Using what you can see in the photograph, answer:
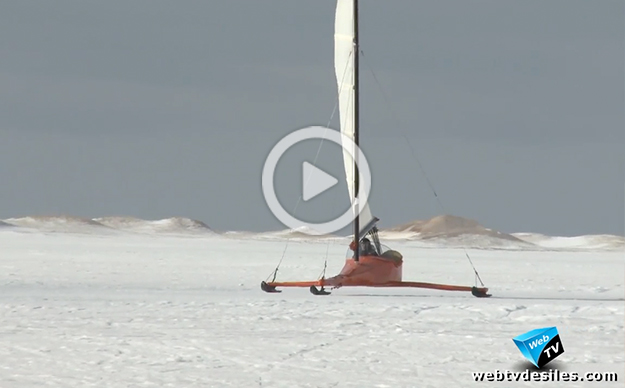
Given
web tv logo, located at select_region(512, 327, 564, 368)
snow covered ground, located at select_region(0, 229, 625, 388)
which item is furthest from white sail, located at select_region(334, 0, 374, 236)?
web tv logo, located at select_region(512, 327, 564, 368)

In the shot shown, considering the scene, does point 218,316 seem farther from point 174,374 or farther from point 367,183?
point 367,183

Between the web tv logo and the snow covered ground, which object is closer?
the snow covered ground

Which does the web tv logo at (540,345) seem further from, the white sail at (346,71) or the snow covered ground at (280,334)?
the white sail at (346,71)

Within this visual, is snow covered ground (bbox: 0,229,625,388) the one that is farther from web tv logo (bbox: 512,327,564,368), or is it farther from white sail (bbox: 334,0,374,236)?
white sail (bbox: 334,0,374,236)

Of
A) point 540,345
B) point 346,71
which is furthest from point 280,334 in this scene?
point 346,71

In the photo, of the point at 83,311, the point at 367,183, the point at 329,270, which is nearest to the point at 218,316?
the point at 83,311

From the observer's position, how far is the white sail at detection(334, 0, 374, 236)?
2150 cm

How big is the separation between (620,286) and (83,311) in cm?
1362

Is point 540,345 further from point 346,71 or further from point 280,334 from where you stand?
point 346,71

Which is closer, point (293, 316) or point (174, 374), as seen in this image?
point (174, 374)

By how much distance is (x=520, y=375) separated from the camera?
10633 mm

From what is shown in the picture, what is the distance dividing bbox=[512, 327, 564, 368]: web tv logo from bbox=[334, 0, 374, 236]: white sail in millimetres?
8092

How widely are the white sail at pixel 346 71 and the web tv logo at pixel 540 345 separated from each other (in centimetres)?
809


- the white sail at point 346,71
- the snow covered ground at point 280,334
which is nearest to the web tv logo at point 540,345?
the snow covered ground at point 280,334
